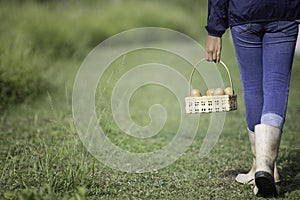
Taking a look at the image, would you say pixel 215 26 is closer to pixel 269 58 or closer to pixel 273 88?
pixel 269 58

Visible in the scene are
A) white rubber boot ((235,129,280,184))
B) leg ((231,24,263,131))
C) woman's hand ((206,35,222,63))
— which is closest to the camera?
leg ((231,24,263,131))

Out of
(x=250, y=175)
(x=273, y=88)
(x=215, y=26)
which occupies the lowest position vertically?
(x=250, y=175)

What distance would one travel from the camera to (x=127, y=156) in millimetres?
4773

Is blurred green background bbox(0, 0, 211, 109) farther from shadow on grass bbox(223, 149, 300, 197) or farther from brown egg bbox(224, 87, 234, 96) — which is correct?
brown egg bbox(224, 87, 234, 96)

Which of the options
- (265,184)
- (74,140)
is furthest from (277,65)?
(74,140)

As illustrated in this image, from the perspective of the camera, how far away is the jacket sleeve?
3.35 meters

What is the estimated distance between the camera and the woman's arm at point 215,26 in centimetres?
337

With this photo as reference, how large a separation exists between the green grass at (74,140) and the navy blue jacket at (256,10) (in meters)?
0.80

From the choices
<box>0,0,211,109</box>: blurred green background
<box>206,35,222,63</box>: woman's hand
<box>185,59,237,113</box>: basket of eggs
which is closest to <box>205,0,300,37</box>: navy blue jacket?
<box>206,35,222,63</box>: woman's hand

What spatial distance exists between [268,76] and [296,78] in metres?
6.44

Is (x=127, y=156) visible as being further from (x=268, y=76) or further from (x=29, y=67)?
(x=29, y=67)

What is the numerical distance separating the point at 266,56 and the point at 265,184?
29.3 inches

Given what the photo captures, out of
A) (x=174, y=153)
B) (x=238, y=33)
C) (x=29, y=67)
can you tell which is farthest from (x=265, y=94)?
(x=29, y=67)

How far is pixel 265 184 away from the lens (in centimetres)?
320
